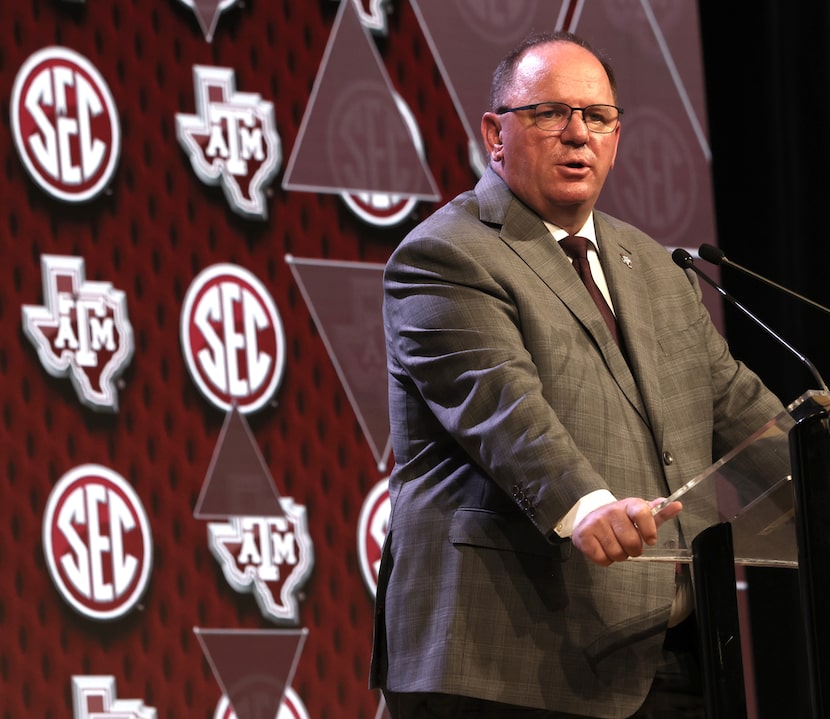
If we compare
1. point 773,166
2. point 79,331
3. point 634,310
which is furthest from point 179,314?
point 773,166

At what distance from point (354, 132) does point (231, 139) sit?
352 mm

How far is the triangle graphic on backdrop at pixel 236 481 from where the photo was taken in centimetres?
327

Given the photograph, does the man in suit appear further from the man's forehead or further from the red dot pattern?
the red dot pattern

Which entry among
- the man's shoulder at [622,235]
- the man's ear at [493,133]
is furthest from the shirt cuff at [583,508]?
the man's ear at [493,133]

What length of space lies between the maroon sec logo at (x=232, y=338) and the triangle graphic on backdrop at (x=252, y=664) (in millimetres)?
554

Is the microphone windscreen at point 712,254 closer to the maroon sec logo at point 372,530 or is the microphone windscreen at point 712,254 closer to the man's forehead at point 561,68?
the man's forehead at point 561,68

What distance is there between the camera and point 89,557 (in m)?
3.12

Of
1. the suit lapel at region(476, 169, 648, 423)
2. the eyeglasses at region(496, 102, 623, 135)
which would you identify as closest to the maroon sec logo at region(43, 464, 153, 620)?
the suit lapel at region(476, 169, 648, 423)

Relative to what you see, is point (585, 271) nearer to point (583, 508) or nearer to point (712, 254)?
point (712, 254)

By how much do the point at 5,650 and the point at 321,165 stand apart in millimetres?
1439

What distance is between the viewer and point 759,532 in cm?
196

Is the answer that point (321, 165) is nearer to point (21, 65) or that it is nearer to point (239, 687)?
point (21, 65)

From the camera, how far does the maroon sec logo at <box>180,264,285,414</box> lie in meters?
3.30

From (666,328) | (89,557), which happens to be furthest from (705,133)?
(89,557)
